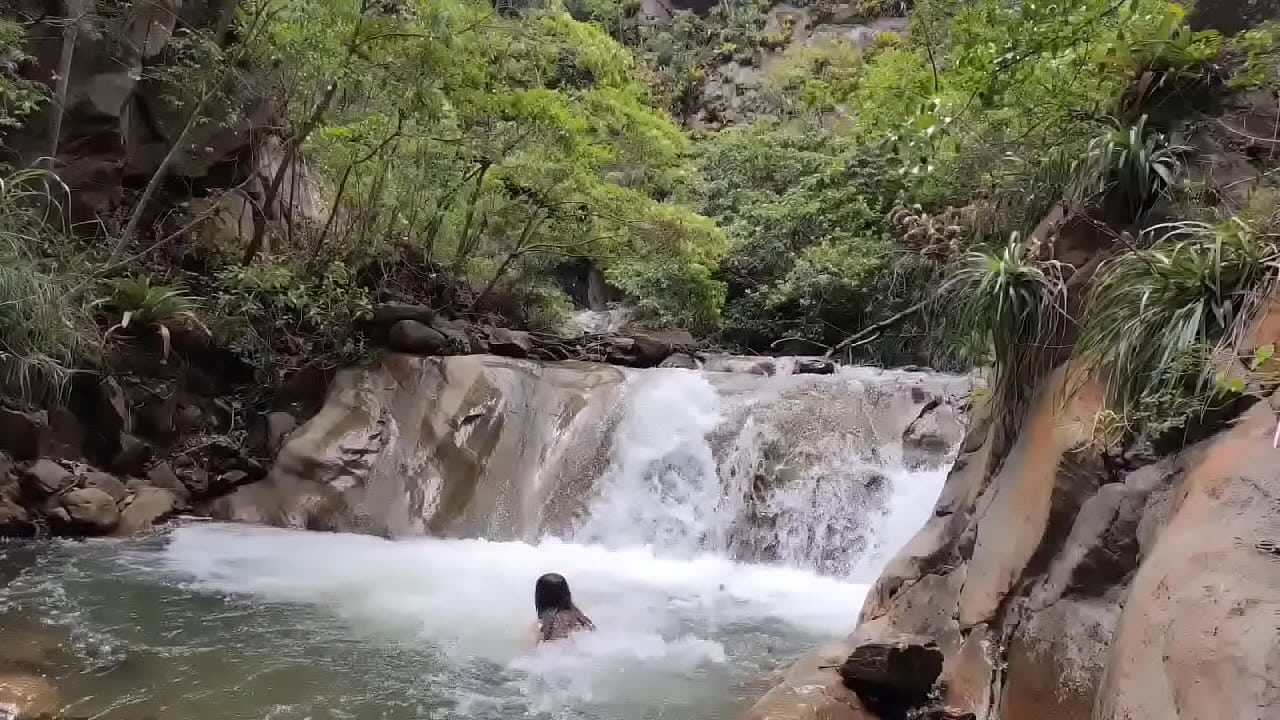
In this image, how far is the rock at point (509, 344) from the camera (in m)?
12.1

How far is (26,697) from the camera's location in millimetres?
4391

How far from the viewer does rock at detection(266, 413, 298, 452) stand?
10188 millimetres

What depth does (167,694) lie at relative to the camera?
187 inches

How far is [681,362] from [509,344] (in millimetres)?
2521

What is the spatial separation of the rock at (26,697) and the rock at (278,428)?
220 inches

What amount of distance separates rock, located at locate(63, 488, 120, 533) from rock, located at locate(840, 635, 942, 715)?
7.17 metres

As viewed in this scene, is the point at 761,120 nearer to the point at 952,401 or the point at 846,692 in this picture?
the point at 952,401

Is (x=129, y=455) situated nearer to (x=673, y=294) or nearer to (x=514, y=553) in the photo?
(x=514, y=553)

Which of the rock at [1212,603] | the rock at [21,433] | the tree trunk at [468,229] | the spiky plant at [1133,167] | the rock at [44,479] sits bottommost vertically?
the rock at [44,479]

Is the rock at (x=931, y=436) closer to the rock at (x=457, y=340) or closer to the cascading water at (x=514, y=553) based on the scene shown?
the cascading water at (x=514, y=553)

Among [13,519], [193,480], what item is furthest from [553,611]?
[193,480]

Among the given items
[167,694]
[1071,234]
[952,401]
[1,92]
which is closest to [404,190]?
[1,92]

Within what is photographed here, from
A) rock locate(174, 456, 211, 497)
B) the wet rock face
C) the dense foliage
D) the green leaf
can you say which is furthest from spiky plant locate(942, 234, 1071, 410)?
rock locate(174, 456, 211, 497)

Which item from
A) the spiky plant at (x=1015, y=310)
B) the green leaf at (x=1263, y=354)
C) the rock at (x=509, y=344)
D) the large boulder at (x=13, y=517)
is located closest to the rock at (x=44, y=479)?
the large boulder at (x=13, y=517)
